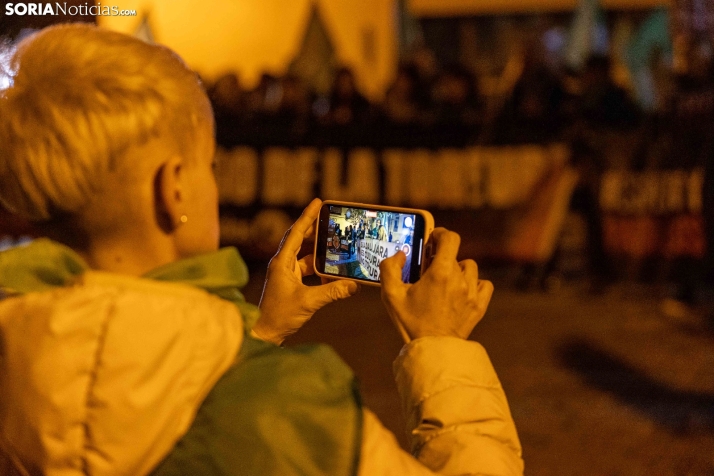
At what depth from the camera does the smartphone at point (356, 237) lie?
1585 mm

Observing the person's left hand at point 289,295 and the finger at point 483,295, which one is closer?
the finger at point 483,295

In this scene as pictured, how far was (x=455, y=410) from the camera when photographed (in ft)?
3.42

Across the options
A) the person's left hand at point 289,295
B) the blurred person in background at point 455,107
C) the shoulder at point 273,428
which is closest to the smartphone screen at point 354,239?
the person's left hand at point 289,295

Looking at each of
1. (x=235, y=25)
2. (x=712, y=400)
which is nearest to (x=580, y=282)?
(x=712, y=400)

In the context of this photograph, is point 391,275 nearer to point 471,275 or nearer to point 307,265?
point 471,275

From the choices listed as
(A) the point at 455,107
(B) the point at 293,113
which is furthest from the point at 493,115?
(B) the point at 293,113

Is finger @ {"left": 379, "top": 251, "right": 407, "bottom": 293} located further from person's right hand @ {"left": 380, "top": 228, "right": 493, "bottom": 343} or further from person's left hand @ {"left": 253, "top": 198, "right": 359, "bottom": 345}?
person's left hand @ {"left": 253, "top": 198, "right": 359, "bottom": 345}

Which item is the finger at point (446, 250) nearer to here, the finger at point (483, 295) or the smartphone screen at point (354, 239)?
the finger at point (483, 295)

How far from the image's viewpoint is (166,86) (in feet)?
3.01

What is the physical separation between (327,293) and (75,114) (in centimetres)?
75

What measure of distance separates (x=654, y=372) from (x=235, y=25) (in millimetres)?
8832

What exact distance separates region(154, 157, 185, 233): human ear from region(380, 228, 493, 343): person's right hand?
0.37 metres

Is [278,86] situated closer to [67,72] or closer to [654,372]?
[654,372]

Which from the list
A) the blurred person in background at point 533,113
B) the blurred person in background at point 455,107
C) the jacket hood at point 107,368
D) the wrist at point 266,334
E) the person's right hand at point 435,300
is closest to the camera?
the jacket hood at point 107,368
